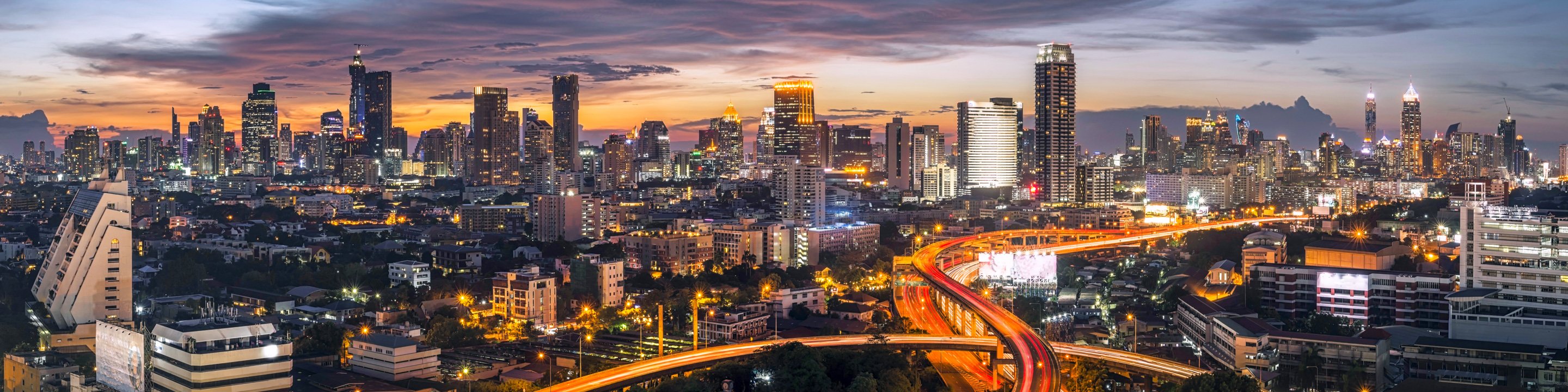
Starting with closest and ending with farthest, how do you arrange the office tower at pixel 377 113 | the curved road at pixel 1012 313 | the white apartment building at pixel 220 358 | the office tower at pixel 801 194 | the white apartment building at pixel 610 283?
1. the white apartment building at pixel 220 358
2. the curved road at pixel 1012 313
3. the white apartment building at pixel 610 283
4. the office tower at pixel 801 194
5. the office tower at pixel 377 113

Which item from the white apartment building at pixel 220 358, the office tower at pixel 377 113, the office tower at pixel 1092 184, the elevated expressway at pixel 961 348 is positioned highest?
the office tower at pixel 377 113

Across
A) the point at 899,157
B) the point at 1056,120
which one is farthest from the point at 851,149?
the point at 1056,120

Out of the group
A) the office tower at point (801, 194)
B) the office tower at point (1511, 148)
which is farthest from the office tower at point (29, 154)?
the office tower at point (1511, 148)

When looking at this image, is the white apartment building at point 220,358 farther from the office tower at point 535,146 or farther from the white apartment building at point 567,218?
the office tower at point 535,146

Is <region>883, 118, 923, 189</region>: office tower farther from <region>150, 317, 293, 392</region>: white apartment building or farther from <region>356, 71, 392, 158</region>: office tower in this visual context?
<region>150, 317, 293, 392</region>: white apartment building

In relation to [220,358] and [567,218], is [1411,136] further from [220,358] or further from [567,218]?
[220,358]

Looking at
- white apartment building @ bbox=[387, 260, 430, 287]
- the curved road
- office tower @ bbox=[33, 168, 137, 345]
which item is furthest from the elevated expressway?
white apartment building @ bbox=[387, 260, 430, 287]

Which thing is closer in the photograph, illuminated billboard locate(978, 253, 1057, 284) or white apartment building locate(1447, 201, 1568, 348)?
white apartment building locate(1447, 201, 1568, 348)
